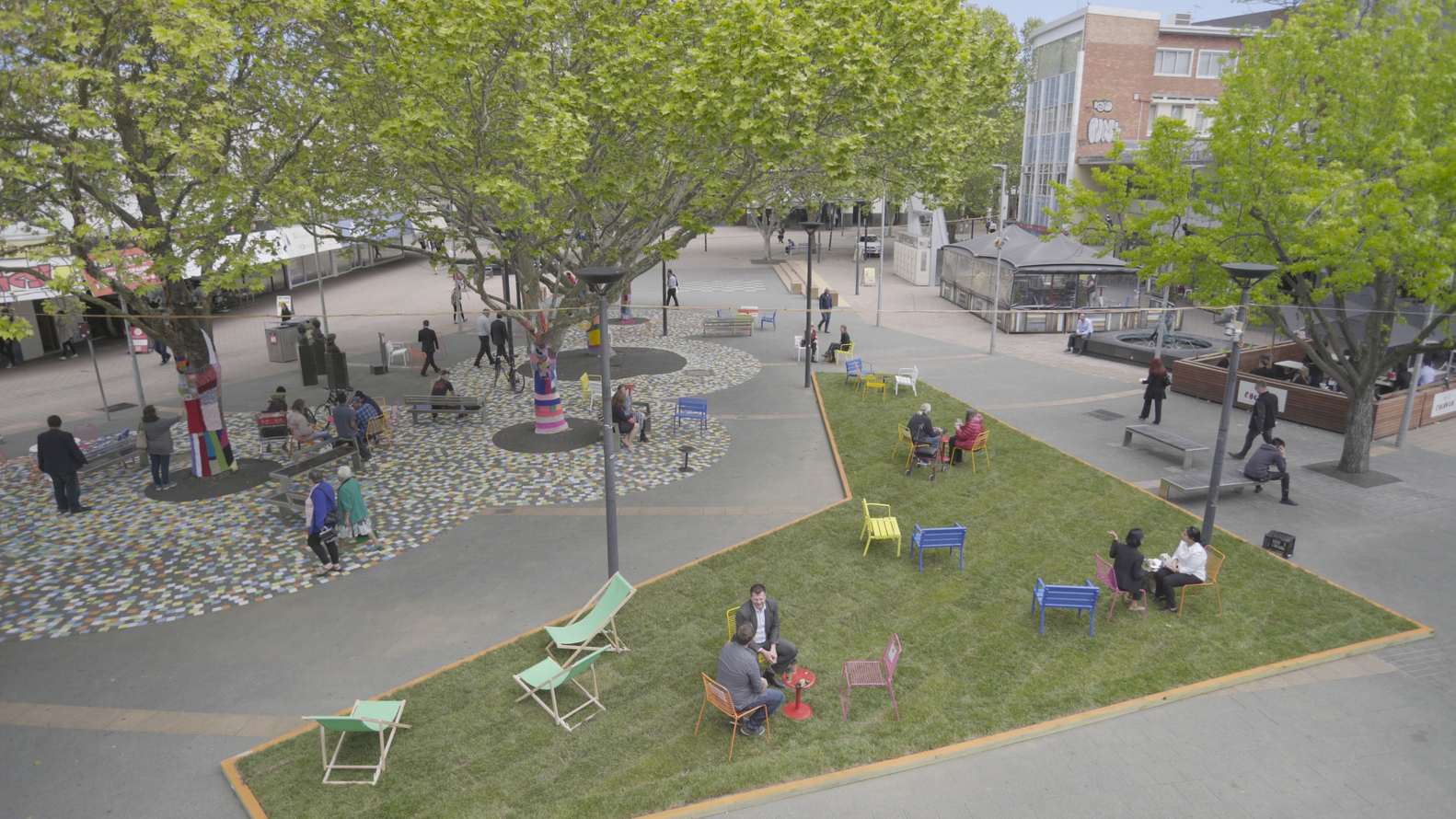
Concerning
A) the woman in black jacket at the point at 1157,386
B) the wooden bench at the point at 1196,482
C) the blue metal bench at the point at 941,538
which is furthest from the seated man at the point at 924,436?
the woman in black jacket at the point at 1157,386

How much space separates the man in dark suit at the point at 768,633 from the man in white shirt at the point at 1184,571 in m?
5.02

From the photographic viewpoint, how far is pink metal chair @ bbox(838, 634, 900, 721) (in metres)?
8.51

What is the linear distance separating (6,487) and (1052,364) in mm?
24919

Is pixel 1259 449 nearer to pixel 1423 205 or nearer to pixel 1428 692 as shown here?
pixel 1423 205

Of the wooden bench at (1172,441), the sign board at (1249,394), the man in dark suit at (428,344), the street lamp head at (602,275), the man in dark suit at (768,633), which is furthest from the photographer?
the man in dark suit at (428,344)

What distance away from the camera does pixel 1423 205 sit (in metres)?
11.8

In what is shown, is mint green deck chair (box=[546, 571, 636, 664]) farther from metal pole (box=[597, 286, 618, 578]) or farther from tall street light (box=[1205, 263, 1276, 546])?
tall street light (box=[1205, 263, 1276, 546])

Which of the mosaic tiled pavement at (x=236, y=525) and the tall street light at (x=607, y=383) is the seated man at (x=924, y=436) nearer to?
the mosaic tiled pavement at (x=236, y=525)

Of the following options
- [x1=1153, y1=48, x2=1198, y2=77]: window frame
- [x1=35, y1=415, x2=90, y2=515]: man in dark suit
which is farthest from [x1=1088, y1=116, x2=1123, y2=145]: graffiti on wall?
[x1=35, y1=415, x2=90, y2=515]: man in dark suit

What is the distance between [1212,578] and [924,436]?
5304 millimetres

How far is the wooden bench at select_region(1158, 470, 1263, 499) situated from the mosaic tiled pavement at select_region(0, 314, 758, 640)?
26.2 ft

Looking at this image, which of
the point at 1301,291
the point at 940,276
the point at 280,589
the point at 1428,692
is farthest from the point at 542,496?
the point at 940,276

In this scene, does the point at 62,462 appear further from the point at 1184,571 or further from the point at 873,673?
the point at 1184,571

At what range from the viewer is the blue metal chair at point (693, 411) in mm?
17656
